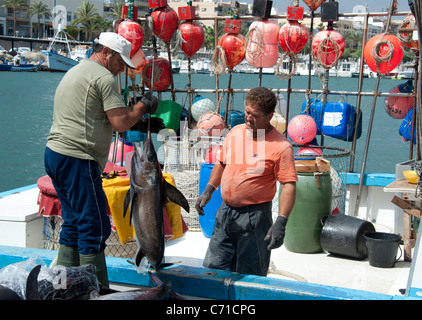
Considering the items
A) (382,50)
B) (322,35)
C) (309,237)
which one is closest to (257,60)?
(322,35)

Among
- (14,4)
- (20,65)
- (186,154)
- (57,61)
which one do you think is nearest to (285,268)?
(186,154)

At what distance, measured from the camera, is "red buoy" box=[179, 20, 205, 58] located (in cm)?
828

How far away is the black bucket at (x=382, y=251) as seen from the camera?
549 cm

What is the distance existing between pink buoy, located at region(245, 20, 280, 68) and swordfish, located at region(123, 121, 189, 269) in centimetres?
469

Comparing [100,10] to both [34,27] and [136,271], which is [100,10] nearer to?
[34,27]

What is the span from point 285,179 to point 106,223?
133cm

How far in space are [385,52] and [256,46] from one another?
1.94 metres

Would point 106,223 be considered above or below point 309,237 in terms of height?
above

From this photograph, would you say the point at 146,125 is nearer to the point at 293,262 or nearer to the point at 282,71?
the point at 293,262

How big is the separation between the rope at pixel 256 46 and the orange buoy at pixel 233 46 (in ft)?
0.87

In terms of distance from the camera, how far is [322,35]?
8.05 m

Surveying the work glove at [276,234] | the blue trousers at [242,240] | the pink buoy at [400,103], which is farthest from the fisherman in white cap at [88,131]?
the pink buoy at [400,103]

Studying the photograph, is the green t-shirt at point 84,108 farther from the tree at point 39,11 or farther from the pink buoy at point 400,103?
the tree at point 39,11

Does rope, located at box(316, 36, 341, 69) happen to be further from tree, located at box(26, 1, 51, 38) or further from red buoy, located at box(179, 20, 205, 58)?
tree, located at box(26, 1, 51, 38)
